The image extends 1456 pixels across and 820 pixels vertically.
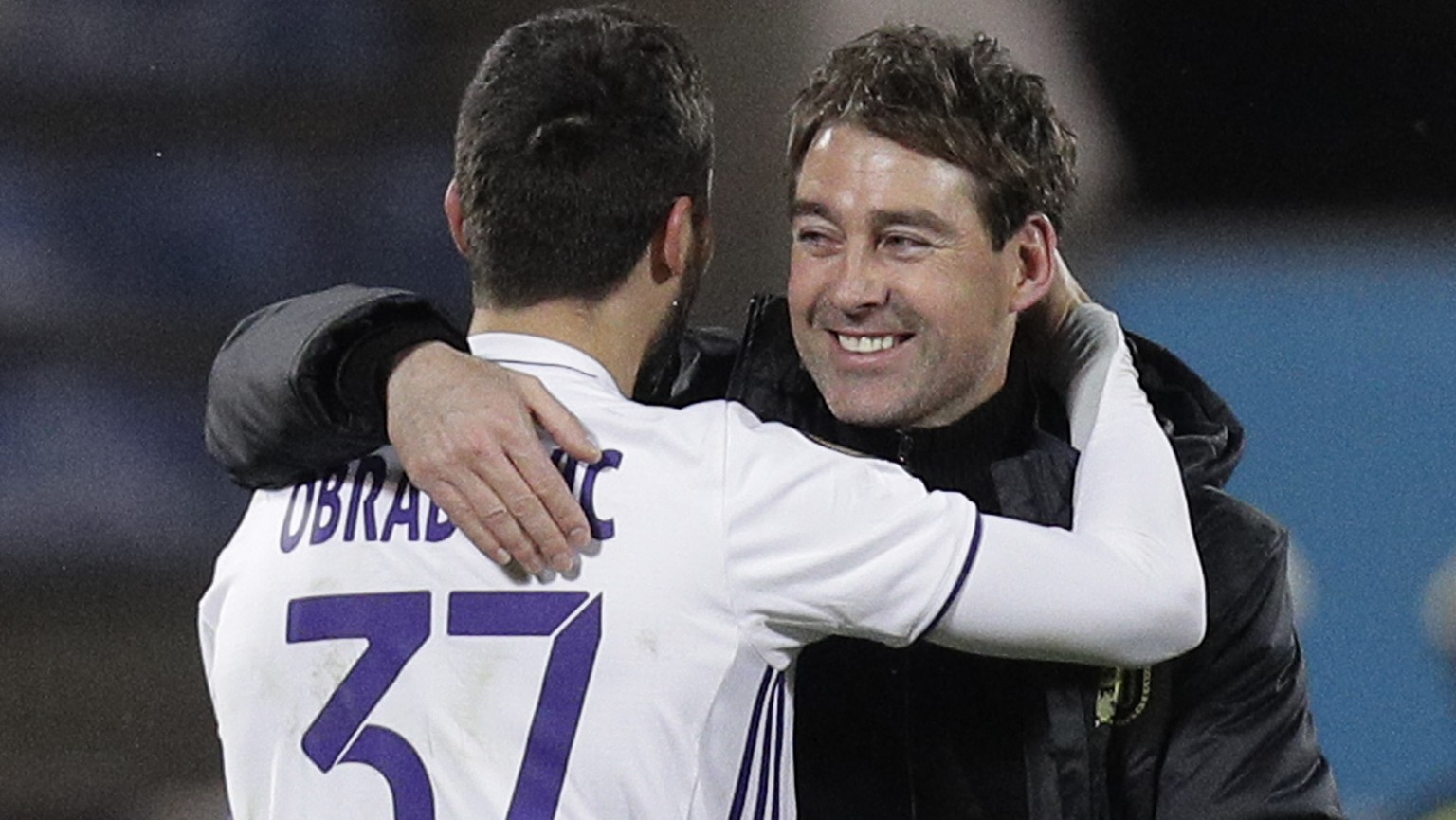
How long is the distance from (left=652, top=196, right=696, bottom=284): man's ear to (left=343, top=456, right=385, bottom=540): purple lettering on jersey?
0.62 ft

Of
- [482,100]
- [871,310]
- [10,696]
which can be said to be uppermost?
[482,100]

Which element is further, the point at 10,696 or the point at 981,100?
the point at 10,696

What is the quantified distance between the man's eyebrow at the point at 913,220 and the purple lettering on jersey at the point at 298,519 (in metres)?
0.39

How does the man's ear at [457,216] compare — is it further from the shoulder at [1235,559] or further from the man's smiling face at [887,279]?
the shoulder at [1235,559]

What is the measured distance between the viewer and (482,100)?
1254 millimetres

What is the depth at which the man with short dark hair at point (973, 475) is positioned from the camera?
4.45ft

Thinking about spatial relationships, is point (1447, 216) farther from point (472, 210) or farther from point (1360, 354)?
point (472, 210)

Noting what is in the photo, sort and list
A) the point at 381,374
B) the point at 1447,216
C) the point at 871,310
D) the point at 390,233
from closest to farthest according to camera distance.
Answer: the point at 381,374
the point at 871,310
the point at 1447,216
the point at 390,233

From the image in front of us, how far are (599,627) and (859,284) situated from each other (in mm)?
330

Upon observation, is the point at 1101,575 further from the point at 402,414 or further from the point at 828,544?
the point at 402,414

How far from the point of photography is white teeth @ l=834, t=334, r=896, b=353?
1.39 meters

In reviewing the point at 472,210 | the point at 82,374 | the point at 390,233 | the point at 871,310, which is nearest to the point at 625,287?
the point at 472,210

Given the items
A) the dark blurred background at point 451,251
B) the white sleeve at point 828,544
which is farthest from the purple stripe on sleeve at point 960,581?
the dark blurred background at point 451,251

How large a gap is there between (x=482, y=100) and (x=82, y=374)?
38.9 inches
